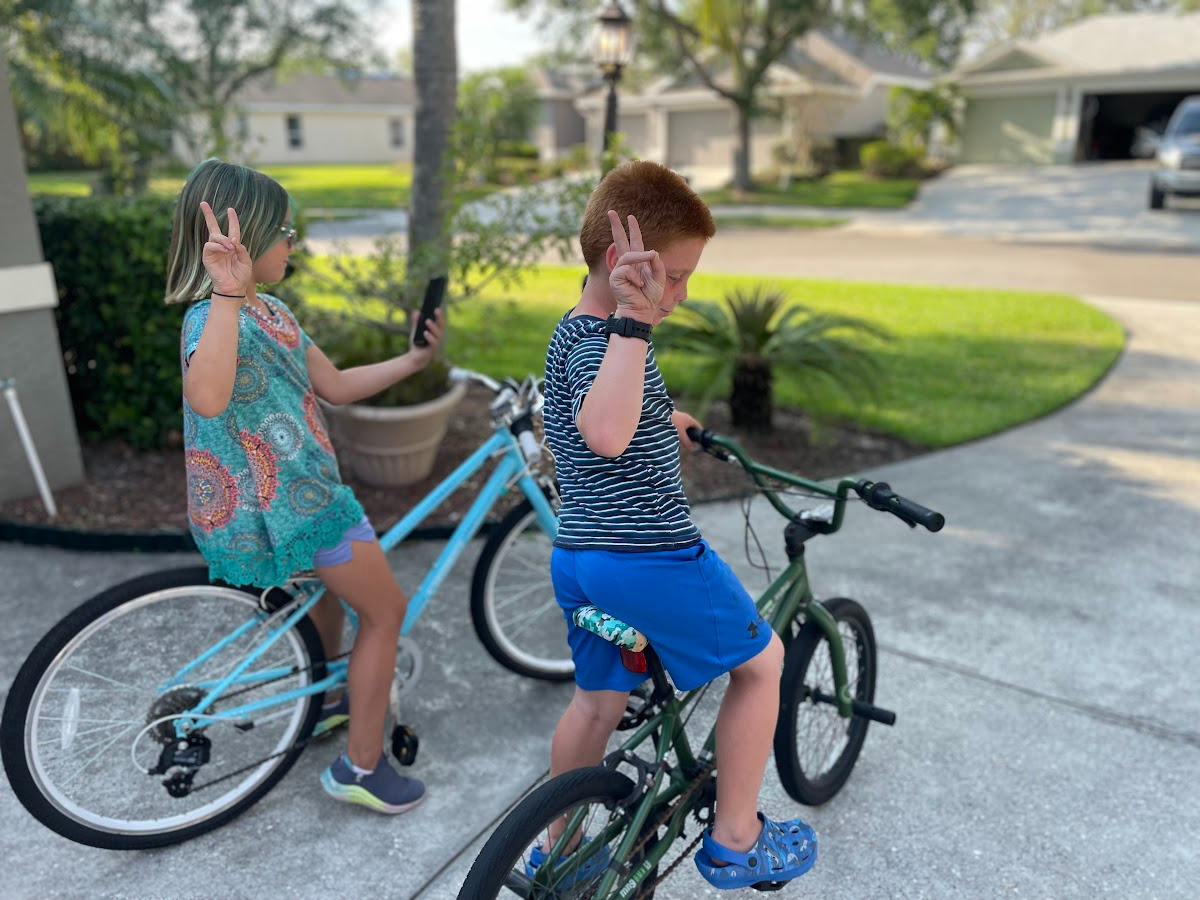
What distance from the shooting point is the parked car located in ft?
67.1

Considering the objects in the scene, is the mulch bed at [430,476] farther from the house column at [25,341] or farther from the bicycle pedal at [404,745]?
the bicycle pedal at [404,745]

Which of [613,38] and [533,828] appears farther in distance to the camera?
[613,38]

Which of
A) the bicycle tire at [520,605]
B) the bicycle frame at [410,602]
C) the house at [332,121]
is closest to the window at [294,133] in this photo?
the house at [332,121]

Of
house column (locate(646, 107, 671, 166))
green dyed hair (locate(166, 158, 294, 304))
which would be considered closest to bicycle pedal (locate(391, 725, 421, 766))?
green dyed hair (locate(166, 158, 294, 304))

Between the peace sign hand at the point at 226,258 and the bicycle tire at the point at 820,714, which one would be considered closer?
the peace sign hand at the point at 226,258

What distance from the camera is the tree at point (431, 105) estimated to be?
565cm

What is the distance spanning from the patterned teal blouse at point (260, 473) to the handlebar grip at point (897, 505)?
137cm

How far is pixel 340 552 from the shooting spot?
2492mm

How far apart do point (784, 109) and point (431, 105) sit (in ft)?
101

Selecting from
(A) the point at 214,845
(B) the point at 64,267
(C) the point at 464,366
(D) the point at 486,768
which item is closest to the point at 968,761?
(D) the point at 486,768

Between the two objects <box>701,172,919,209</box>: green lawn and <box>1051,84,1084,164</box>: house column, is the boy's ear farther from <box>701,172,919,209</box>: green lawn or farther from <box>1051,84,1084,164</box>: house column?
<box>1051,84,1084,164</box>: house column

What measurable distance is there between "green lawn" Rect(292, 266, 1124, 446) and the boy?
341cm

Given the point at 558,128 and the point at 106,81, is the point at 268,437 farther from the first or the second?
the point at 558,128

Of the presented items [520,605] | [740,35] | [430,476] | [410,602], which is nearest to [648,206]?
[410,602]
